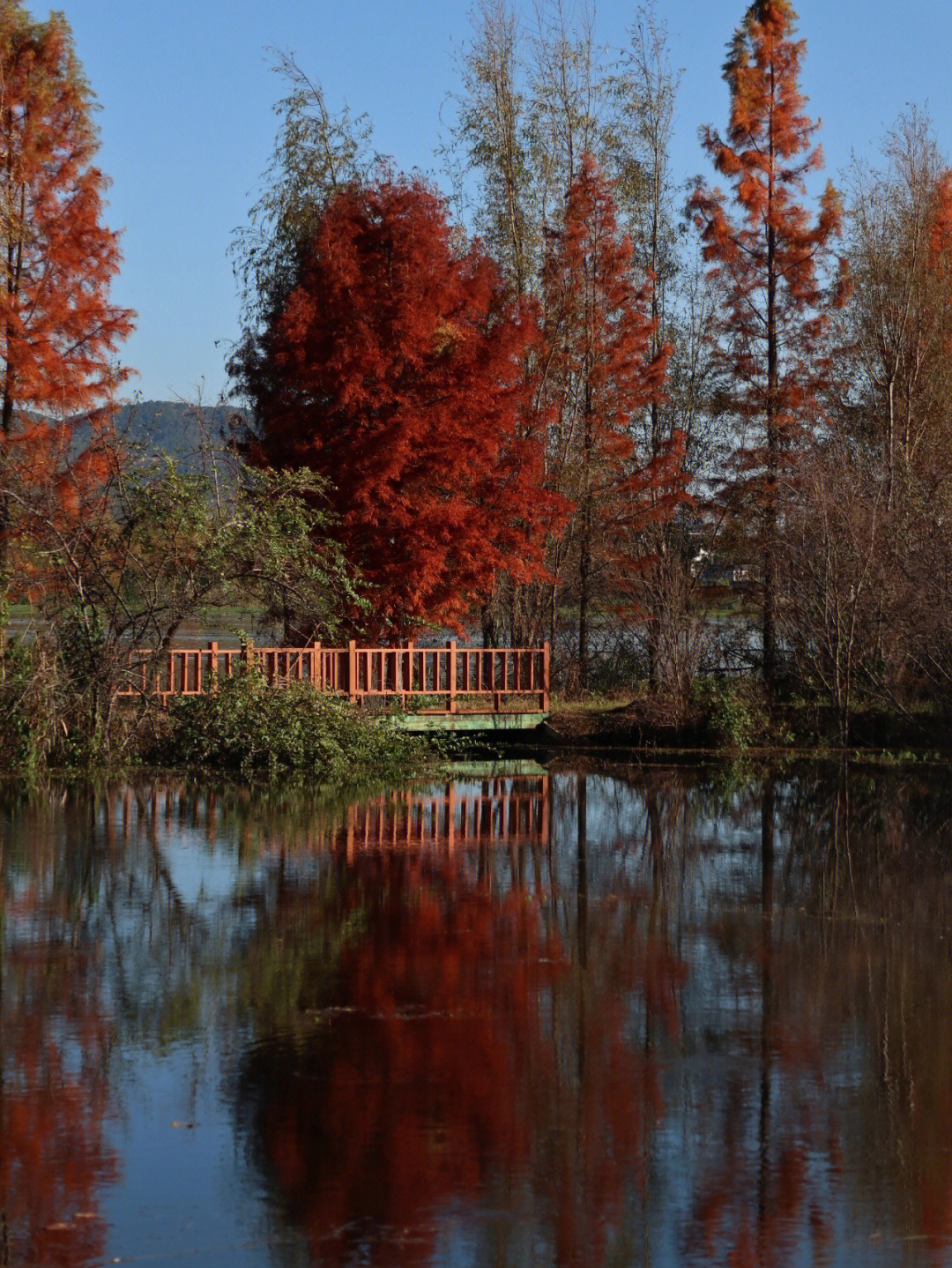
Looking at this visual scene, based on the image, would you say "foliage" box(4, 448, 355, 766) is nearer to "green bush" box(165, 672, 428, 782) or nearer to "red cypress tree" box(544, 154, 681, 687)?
"green bush" box(165, 672, 428, 782)

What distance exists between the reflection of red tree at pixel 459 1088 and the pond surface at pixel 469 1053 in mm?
22

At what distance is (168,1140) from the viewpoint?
666cm

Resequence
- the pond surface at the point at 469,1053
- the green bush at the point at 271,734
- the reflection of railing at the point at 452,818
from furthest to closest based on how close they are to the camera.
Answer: the green bush at the point at 271,734, the reflection of railing at the point at 452,818, the pond surface at the point at 469,1053

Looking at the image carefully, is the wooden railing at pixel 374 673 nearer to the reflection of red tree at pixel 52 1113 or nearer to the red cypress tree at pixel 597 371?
the red cypress tree at pixel 597 371

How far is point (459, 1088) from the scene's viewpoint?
292 inches

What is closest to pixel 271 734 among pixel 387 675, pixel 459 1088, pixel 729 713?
pixel 387 675

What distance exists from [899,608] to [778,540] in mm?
3962

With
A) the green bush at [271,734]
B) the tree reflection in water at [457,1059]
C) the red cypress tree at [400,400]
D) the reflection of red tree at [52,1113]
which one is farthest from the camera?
the red cypress tree at [400,400]

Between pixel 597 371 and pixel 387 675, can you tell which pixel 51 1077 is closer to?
pixel 387 675

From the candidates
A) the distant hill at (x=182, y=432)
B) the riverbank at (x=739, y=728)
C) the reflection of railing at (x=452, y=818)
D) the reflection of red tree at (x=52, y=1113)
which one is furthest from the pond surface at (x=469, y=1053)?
the riverbank at (x=739, y=728)

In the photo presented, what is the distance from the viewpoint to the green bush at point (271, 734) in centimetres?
2105

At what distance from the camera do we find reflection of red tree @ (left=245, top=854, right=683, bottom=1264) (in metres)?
5.98

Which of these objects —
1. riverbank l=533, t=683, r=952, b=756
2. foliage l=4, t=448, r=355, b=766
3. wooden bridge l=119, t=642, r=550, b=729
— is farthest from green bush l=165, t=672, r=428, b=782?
riverbank l=533, t=683, r=952, b=756

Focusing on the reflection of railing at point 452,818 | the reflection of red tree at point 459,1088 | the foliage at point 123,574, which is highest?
the foliage at point 123,574
